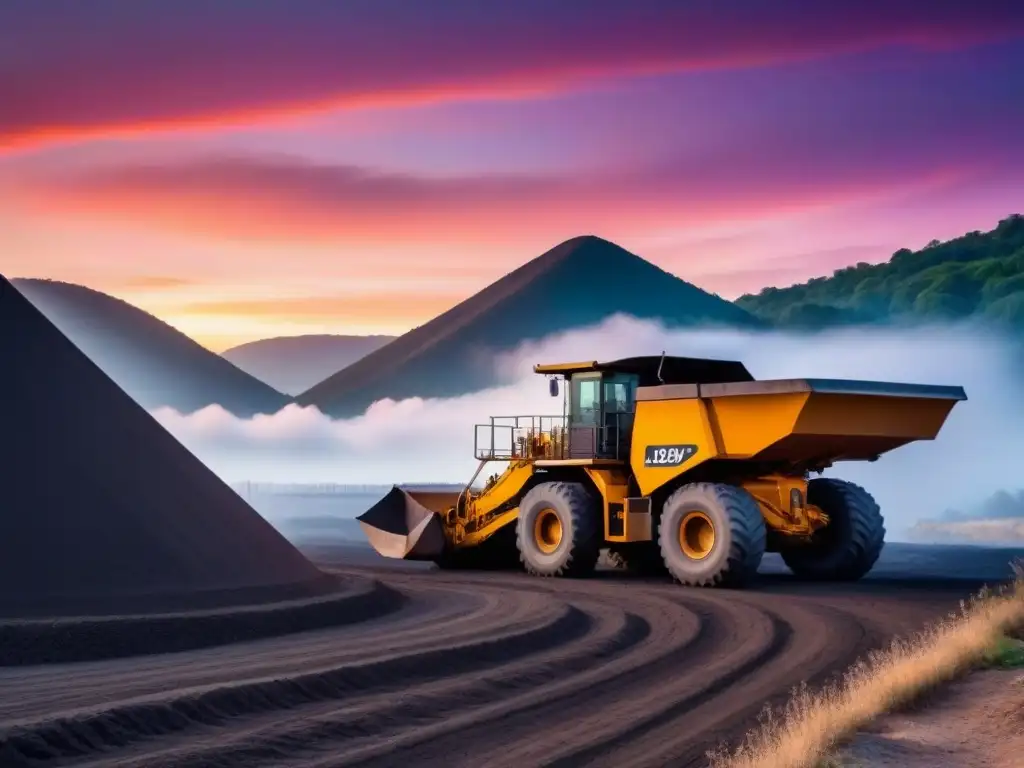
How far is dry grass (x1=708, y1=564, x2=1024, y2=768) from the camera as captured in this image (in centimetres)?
996

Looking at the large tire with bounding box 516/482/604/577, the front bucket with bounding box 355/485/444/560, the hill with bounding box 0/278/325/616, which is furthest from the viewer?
the front bucket with bounding box 355/485/444/560

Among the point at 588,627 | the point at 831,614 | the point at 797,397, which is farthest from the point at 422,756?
the point at 797,397

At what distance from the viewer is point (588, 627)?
59.0ft

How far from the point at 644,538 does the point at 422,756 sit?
1542 centimetres

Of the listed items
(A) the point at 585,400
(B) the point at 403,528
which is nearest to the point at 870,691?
(A) the point at 585,400

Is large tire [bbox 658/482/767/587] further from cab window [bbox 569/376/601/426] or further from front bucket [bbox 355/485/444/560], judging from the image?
front bucket [bbox 355/485/444/560]

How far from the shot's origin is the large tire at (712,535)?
76.4ft

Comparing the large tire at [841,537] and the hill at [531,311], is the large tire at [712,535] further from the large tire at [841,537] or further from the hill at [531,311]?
the hill at [531,311]

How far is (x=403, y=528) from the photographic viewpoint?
30453 millimetres

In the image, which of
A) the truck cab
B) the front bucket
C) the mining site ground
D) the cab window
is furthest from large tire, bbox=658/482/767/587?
the front bucket

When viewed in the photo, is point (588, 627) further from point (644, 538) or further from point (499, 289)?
point (499, 289)

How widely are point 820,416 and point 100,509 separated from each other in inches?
465

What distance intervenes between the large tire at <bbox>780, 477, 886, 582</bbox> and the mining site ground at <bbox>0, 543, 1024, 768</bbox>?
3.83 m

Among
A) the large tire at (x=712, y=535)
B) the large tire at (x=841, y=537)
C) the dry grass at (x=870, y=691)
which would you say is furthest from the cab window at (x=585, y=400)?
the dry grass at (x=870, y=691)
